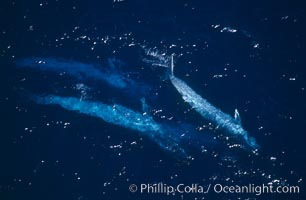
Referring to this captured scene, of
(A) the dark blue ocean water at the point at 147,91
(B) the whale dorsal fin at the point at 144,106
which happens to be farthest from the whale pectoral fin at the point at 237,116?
(B) the whale dorsal fin at the point at 144,106

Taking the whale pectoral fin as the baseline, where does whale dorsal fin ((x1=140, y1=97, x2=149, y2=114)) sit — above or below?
above

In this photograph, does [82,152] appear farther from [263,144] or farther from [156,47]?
[263,144]

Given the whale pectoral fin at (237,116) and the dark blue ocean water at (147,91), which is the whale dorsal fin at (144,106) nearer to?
the dark blue ocean water at (147,91)

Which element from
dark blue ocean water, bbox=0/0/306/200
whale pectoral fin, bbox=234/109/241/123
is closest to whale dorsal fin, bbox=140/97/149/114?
dark blue ocean water, bbox=0/0/306/200

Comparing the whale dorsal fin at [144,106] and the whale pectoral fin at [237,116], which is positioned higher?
the whale dorsal fin at [144,106]

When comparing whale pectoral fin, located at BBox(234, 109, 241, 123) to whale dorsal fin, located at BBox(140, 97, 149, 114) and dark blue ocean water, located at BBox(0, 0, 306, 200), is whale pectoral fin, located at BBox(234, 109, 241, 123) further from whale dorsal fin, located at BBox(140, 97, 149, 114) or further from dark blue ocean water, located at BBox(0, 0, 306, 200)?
whale dorsal fin, located at BBox(140, 97, 149, 114)

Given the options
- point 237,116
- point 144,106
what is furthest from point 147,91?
point 237,116

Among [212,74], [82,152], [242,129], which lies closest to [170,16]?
[212,74]

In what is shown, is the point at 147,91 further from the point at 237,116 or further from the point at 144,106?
A: the point at 237,116
